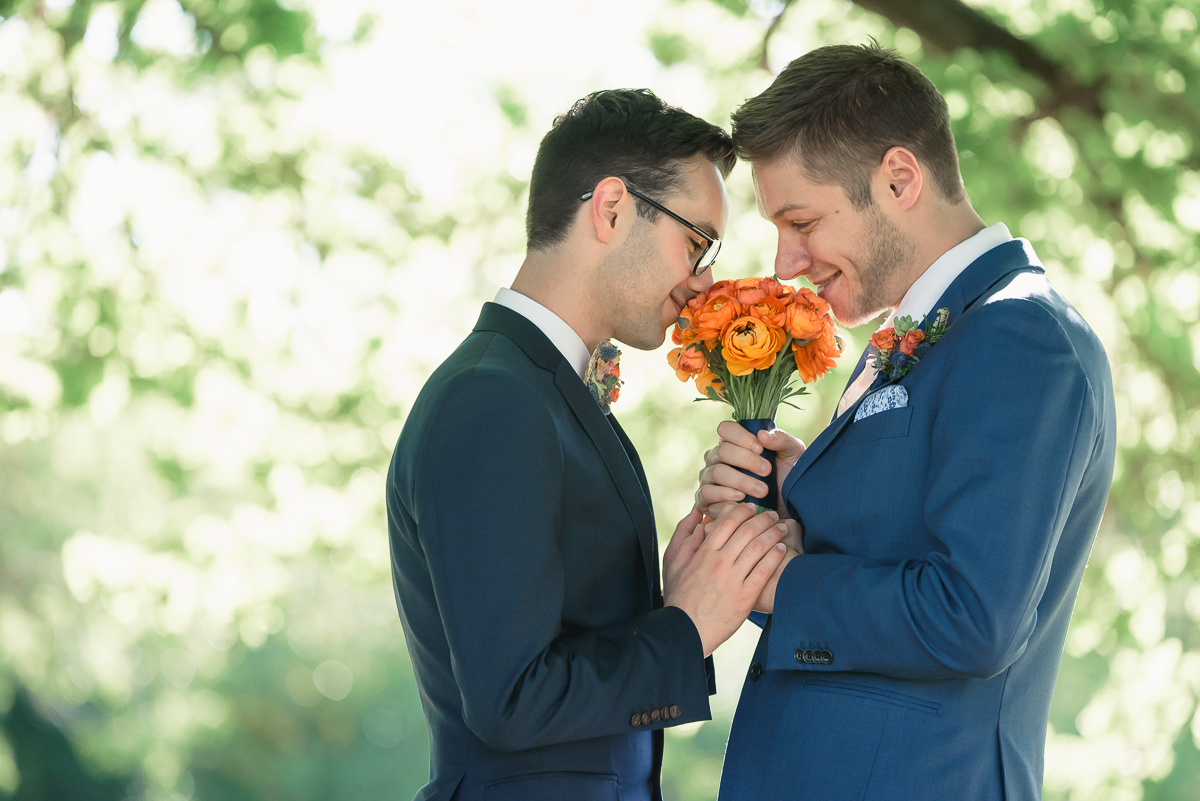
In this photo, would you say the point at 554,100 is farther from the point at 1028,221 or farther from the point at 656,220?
the point at 656,220

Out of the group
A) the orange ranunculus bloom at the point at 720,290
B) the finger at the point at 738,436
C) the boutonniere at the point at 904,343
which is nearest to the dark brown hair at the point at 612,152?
the orange ranunculus bloom at the point at 720,290

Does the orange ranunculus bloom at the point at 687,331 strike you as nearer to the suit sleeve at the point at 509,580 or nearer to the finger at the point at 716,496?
the finger at the point at 716,496

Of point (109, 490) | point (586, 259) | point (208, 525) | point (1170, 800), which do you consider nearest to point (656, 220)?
point (586, 259)

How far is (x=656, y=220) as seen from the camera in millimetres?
3021

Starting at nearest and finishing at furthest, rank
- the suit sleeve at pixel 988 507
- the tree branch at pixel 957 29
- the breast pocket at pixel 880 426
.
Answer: the suit sleeve at pixel 988 507
the breast pocket at pixel 880 426
the tree branch at pixel 957 29

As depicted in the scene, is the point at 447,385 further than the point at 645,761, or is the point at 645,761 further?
the point at 645,761

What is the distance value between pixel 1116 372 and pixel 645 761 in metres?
5.55

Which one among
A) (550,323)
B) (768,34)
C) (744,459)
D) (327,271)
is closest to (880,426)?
(744,459)

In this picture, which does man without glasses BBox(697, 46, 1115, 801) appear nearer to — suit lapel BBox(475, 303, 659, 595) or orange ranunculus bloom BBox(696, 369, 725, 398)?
orange ranunculus bloom BBox(696, 369, 725, 398)

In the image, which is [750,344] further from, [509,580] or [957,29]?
[957,29]

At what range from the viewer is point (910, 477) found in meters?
2.56

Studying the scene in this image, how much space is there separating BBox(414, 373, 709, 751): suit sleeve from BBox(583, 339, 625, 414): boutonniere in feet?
1.37

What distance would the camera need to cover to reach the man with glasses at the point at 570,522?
241 centimetres

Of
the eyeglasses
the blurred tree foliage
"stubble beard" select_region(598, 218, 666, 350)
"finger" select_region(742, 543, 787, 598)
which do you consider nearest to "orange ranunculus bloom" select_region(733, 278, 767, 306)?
the eyeglasses
